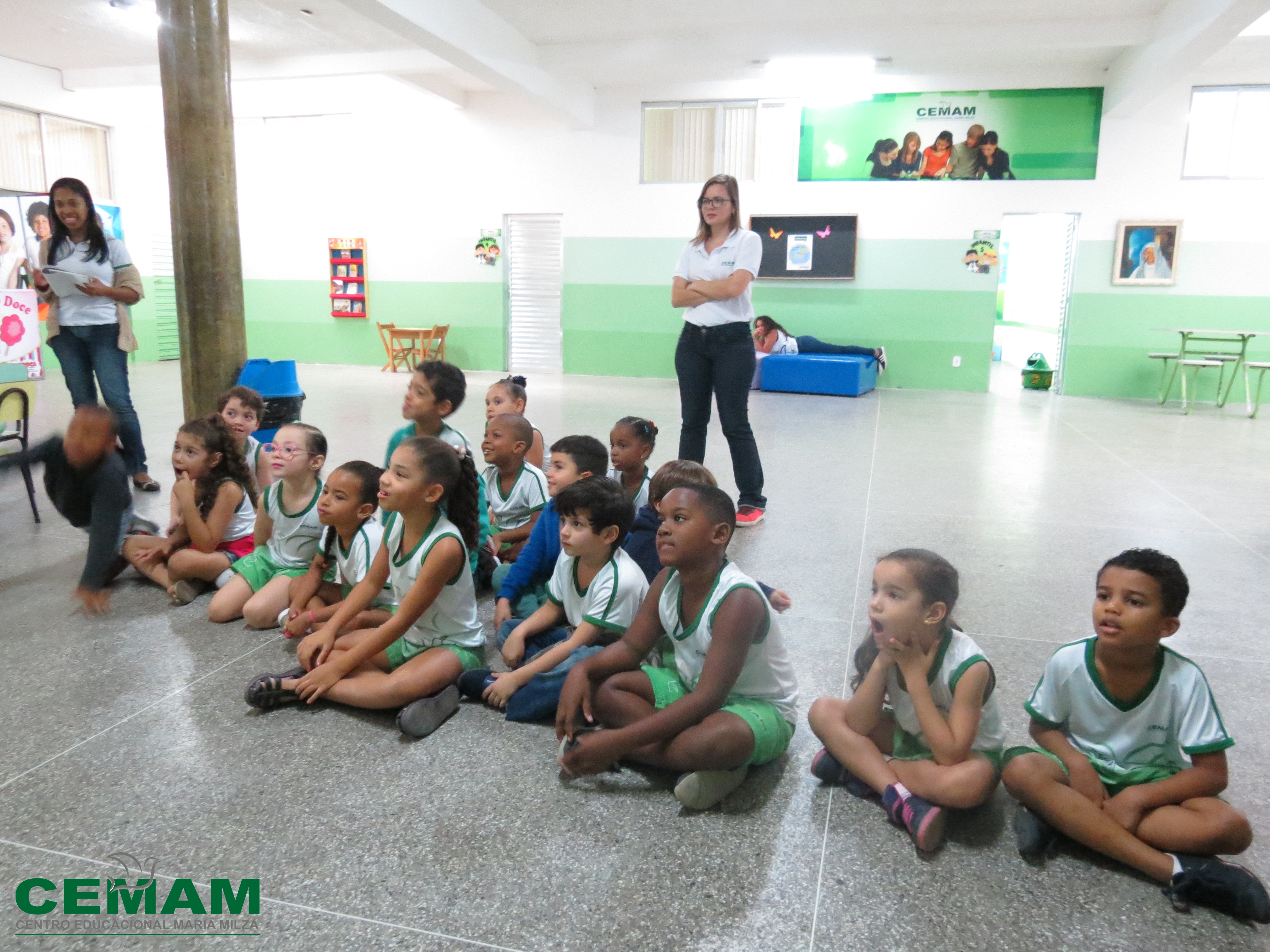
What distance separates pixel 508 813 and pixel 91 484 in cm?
155

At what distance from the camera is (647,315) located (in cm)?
1173

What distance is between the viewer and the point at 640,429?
2852mm

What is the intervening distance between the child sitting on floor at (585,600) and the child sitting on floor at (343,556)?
449 mm

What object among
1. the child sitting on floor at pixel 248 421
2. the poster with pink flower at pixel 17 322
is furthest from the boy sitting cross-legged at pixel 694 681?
the poster with pink flower at pixel 17 322

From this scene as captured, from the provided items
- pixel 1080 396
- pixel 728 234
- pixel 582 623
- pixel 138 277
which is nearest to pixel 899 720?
pixel 582 623

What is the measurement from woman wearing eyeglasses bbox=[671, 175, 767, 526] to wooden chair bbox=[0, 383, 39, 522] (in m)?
2.77

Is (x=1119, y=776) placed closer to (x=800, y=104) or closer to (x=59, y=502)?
(x=59, y=502)

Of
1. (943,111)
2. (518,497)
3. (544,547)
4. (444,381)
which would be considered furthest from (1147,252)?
(544,547)

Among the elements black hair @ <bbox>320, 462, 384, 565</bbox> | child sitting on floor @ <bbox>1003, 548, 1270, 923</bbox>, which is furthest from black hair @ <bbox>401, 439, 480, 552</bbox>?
child sitting on floor @ <bbox>1003, 548, 1270, 923</bbox>

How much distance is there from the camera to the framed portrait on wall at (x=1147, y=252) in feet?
32.9

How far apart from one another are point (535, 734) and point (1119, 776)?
1255 mm

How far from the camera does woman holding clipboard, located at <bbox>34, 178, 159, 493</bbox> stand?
402 cm

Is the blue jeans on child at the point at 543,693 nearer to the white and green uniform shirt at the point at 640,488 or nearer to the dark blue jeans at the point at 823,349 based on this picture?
the white and green uniform shirt at the point at 640,488

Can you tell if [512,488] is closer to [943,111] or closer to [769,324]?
[769,324]
